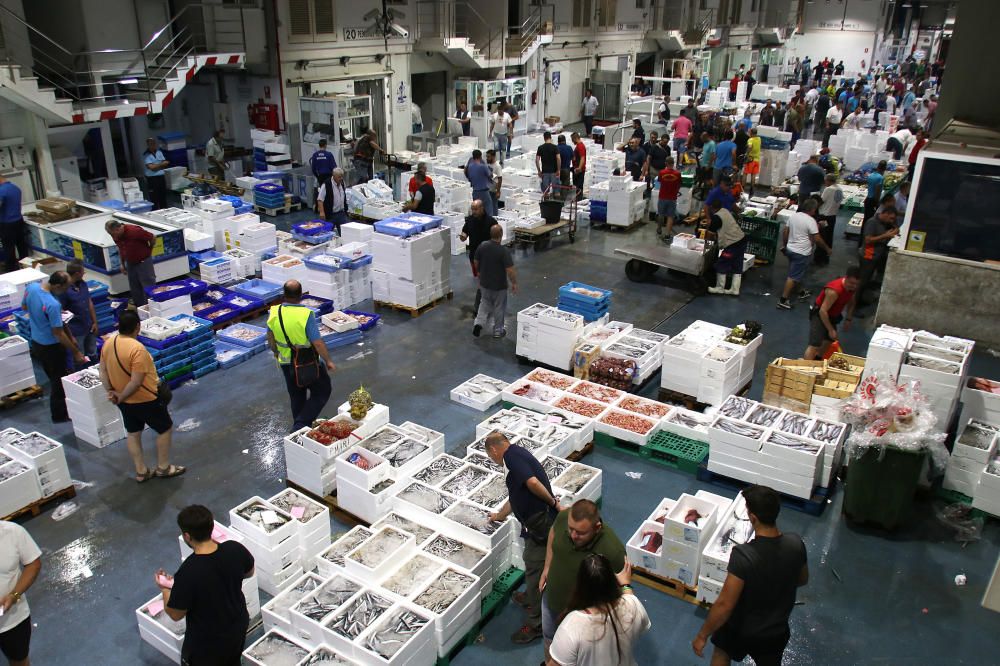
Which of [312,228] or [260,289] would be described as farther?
[312,228]

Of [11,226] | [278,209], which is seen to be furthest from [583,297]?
[11,226]

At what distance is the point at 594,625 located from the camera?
370cm

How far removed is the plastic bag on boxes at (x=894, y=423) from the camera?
6652 mm

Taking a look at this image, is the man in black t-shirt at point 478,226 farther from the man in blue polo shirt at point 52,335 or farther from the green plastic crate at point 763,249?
the green plastic crate at point 763,249

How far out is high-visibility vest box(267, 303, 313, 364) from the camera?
742 centimetres

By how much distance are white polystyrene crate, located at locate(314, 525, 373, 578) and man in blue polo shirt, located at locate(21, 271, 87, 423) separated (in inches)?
173

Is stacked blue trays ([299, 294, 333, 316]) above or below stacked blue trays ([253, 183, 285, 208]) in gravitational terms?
below

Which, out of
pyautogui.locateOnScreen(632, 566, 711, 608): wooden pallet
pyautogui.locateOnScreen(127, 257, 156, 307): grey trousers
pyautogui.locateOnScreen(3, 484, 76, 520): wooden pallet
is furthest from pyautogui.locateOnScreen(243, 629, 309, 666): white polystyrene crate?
pyautogui.locateOnScreen(127, 257, 156, 307): grey trousers

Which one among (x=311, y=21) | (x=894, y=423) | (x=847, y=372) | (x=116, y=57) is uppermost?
(x=311, y=21)

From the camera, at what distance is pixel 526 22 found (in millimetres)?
25125

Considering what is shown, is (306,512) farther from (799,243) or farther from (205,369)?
(799,243)

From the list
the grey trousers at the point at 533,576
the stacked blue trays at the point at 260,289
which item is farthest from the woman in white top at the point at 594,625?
the stacked blue trays at the point at 260,289

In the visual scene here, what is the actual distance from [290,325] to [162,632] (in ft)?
9.79

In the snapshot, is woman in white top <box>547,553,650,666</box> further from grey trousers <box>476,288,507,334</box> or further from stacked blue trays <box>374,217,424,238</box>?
stacked blue trays <box>374,217,424,238</box>
